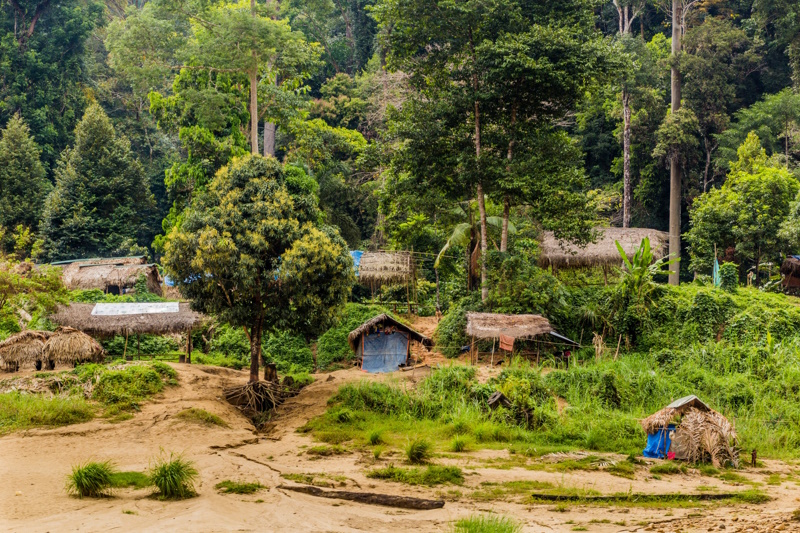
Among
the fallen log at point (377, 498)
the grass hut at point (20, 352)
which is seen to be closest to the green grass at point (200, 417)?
the fallen log at point (377, 498)

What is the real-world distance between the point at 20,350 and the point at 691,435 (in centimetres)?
1516

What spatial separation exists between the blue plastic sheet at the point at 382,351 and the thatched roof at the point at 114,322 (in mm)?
4900

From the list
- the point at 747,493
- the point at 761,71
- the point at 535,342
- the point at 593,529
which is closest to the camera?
the point at 593,529

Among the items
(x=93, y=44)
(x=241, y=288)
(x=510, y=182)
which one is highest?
(x=93, y=44)

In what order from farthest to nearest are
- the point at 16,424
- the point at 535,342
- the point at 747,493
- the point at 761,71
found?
the point at 761,71 → the point at 535,342 → the point at 16,424 → the point at 747,493

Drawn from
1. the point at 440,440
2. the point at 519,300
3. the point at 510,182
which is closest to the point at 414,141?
the point at 510,182

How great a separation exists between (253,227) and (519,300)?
789 centimetres

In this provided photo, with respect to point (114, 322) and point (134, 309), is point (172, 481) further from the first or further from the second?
point (134, 309)

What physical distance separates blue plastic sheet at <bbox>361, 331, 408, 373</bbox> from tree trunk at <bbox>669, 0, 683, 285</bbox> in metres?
11.4

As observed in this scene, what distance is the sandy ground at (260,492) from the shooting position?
1009 cm

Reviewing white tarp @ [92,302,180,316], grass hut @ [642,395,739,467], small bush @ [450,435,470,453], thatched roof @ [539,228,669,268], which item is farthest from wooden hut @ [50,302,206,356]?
grass hut @ [642,395,739,467]

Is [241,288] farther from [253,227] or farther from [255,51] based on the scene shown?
[255,51]

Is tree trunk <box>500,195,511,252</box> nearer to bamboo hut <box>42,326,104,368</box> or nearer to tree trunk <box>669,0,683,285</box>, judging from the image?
tree trunk <box>669,0,683,285</box>

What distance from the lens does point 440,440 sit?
15039 millimetres
